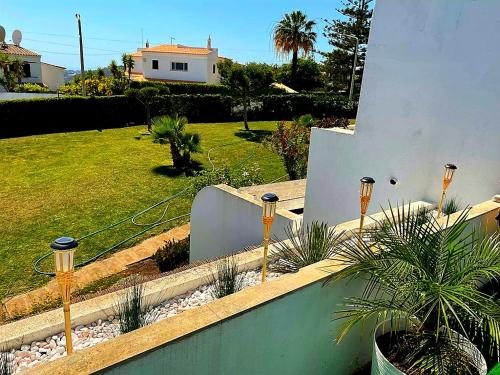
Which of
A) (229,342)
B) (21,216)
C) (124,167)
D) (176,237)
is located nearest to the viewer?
(229,342)

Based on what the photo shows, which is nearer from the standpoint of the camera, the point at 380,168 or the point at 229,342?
the point at 229,342

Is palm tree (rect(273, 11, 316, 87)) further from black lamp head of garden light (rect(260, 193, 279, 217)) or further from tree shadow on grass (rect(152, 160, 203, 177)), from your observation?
black lamp head of garden light (rect(260, 193, 279, 217))

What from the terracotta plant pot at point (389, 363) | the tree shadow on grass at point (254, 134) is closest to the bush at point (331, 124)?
the terracotta plant pot at point (389, 363)

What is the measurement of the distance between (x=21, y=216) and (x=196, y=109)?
20.1m

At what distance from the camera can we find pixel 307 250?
4.50m

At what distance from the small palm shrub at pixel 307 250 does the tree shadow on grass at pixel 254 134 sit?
2032 cm

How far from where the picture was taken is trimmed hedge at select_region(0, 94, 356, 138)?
24.6m

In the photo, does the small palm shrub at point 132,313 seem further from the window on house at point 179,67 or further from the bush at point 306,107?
the window on house at point 179,67

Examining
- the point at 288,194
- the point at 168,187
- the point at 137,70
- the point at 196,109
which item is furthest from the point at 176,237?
the point at 137,70

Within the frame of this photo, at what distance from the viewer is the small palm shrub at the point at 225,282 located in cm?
408

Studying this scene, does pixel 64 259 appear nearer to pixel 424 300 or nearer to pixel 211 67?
pixel 424 300

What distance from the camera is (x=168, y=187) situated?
1617cm

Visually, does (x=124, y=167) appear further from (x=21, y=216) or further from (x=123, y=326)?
(x=123, y=326)

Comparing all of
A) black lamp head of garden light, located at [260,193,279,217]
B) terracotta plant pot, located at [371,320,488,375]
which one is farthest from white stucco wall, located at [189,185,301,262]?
terracotta plant pot, located at [371,320,488,375]
